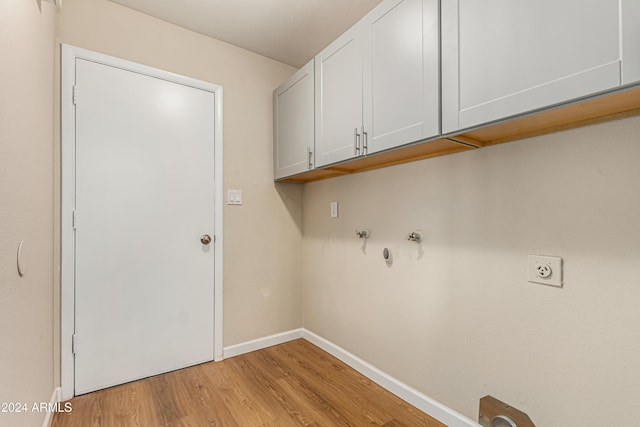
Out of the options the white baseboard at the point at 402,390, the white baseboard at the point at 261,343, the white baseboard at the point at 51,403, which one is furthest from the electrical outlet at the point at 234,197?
the white baseboard at the point at 51,403

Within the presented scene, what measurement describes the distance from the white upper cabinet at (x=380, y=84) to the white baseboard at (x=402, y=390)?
140cm

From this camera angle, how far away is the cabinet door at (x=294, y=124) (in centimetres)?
211

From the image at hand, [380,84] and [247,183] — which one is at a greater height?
[380,84]

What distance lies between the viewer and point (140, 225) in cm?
200

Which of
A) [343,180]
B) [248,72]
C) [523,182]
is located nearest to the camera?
[523,182]

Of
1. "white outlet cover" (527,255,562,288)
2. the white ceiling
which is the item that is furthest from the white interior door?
"white outlet cover" (527,255,562,288)

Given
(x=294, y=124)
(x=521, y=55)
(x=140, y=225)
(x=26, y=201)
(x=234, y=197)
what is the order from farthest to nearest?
(x=234, y=197), (x=294, y=124), (x=140, y=225), (x=26, y=201), (x=521, y=55)

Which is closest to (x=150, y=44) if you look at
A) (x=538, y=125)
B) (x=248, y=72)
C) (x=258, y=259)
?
(x=248, y=72)

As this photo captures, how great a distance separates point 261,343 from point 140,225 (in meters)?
1.34

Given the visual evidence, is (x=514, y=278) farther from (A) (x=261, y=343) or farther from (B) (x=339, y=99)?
(A) (x=261, y=343)

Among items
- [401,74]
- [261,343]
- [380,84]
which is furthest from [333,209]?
[261,343]

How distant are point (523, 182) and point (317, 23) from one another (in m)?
1.74

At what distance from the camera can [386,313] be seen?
191cm

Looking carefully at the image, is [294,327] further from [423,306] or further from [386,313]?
[423,306]
